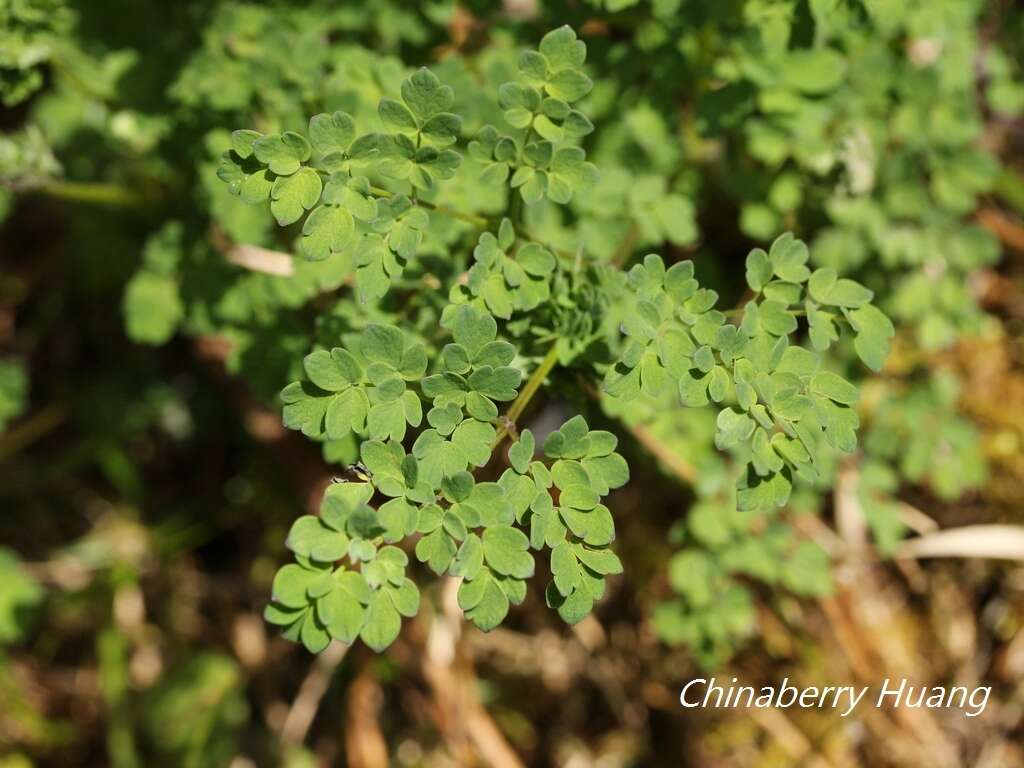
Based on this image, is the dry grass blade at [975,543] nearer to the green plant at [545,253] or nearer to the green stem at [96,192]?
the green plant at [545,253]

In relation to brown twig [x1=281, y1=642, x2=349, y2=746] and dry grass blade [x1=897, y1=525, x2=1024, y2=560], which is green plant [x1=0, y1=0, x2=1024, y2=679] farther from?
brown twig [x1=281, y1=642, x2=349, y2=746]

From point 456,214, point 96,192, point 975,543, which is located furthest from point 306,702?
point 975,543

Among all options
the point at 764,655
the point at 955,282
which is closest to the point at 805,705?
the point at 764,655

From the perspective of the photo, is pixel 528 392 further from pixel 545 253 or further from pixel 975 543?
pixel 975 543

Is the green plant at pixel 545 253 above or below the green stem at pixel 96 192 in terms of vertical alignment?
above

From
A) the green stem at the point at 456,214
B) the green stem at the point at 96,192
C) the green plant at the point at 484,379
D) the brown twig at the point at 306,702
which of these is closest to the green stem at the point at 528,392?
the green plant at the point at 484,379
